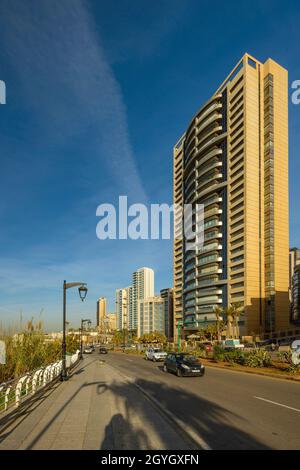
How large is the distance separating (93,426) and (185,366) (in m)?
12.5

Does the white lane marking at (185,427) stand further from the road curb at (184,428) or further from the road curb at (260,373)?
the road curb at (260,373)

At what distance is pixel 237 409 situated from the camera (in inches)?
432

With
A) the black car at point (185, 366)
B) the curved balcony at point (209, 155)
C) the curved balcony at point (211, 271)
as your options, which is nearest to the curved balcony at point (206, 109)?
the curved balcony at point (209, 155)

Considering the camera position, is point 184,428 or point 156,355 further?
point 156,355

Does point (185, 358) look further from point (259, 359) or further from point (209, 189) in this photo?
point (209, 189)

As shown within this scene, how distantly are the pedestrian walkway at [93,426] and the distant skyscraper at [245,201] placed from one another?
78.0m

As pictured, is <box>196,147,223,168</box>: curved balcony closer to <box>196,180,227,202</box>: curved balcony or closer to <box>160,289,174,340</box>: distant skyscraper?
<box>196,180,227,202</box>: curved balcony

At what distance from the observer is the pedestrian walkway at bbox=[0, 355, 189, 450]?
7332mm

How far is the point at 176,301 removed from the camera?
427 ft

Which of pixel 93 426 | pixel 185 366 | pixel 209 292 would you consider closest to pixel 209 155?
pixel 209 292

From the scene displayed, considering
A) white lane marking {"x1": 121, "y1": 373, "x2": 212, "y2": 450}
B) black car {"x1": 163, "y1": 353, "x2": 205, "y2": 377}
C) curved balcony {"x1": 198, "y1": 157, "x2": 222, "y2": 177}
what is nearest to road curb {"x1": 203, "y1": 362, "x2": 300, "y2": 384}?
black car {"x1": 163, "y1": 353, "x2": 205, "y2": 377}

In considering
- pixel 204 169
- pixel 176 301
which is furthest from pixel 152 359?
pixel 176 301

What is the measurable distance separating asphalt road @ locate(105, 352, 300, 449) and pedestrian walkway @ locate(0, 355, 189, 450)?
A: 85 centimetres

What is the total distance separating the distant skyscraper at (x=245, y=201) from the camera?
9112cm
